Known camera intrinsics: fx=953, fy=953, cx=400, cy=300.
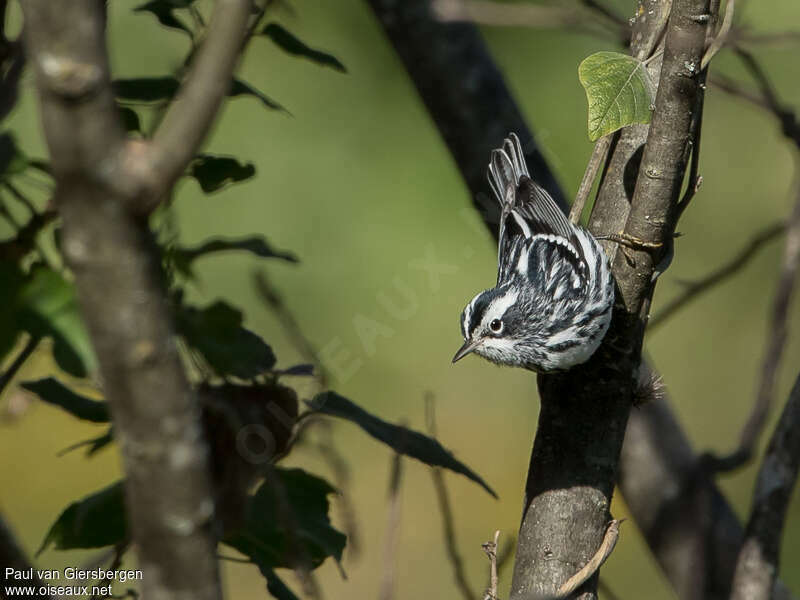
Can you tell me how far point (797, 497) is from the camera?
4836 millimetres

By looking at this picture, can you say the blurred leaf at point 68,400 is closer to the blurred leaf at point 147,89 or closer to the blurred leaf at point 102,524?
the blurred leaf at point 102,524

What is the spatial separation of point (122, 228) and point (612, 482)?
1.33 metres

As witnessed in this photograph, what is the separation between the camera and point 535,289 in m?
3.09

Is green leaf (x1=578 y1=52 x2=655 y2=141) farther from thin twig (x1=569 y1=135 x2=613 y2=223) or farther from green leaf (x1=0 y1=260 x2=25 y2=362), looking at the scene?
green leaf (x1=0 y1=260 x2=25 y2=362)

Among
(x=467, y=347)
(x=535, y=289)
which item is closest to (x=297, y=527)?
(x=467, y=347)

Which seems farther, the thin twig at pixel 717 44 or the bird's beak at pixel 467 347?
the bird's beak at pixel 467 347

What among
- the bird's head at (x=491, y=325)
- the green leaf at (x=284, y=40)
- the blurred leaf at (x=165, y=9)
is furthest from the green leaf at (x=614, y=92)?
the bird's head at (x=491, y=325)

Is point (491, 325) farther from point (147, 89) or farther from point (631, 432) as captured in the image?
point (147, 89)

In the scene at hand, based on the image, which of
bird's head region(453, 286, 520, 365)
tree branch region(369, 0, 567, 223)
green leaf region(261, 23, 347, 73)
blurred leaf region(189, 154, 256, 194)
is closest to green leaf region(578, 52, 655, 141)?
green leaf region(261, 23, 347, 73)

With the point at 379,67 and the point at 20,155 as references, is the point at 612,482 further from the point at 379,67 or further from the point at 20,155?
the point at 379,67

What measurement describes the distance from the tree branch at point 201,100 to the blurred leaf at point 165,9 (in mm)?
871

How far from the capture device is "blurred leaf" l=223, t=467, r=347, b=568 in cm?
171

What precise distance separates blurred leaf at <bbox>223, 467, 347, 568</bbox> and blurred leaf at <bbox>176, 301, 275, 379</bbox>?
0.34 m

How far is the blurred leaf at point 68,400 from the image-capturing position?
1.63 m
